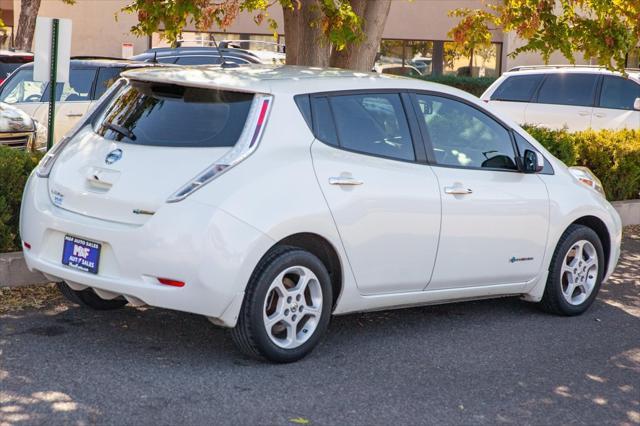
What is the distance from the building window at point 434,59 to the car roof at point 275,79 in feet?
96.9

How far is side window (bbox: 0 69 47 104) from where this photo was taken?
566 inches

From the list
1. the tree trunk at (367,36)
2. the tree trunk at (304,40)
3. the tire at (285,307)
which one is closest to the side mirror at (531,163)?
the tire at (285,307)

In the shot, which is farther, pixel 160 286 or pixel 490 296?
pixel 490 296

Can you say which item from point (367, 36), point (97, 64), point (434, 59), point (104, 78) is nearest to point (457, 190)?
point (367, 36)

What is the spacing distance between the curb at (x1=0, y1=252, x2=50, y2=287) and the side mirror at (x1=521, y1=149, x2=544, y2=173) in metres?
3.43

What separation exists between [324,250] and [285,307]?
1.53ft

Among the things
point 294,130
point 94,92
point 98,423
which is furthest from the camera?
point 94,92

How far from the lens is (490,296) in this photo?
24.3ft

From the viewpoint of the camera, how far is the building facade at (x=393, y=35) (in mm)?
34000

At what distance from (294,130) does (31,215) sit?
5.35ft

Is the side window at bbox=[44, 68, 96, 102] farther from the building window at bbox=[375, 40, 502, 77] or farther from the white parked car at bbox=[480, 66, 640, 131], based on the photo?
the building window at bbox=[375, 40, 502, 77]

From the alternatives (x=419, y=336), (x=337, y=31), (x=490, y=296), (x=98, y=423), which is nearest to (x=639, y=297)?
(x=490, y=296)

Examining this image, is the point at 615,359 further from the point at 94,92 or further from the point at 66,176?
the point at 94,92

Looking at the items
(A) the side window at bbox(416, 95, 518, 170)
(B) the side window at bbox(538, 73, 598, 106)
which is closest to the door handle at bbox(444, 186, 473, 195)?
(A) the side window at bbox(416, 95, 518, 170)
